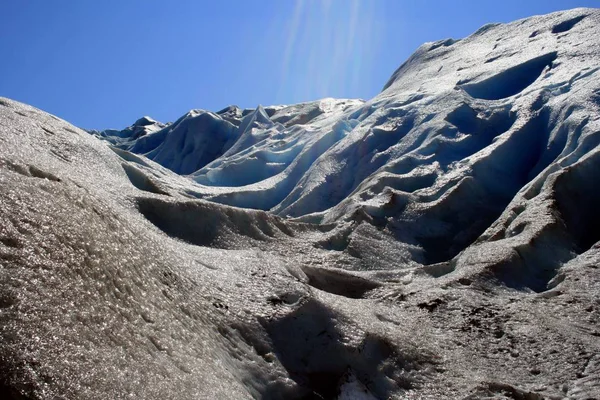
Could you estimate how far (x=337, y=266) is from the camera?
9.20 m

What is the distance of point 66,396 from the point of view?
3021mm

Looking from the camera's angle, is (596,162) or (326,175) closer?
(596,162)

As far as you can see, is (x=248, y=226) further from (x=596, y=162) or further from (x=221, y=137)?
(x=221, y=137)

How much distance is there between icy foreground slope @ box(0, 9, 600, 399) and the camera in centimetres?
379

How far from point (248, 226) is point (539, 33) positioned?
576 inches

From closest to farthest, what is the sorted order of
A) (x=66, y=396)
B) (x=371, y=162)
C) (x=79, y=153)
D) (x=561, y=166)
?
(x=66, y=396), (x=79, y=153), (x=561, y=166), (x=371, y=162)

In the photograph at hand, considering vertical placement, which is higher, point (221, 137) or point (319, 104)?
point (319, 104)

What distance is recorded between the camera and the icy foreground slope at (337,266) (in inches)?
149

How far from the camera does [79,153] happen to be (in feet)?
26.1

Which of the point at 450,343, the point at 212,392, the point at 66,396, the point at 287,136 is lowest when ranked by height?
the point at 66,396

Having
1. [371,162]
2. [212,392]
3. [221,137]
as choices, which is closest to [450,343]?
[212,392]

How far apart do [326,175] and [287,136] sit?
27.8 feet

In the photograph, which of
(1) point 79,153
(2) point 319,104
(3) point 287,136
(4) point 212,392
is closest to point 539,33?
(3) point 287,136

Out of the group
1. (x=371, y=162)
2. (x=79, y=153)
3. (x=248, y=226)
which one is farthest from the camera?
(x=371, y=162)
